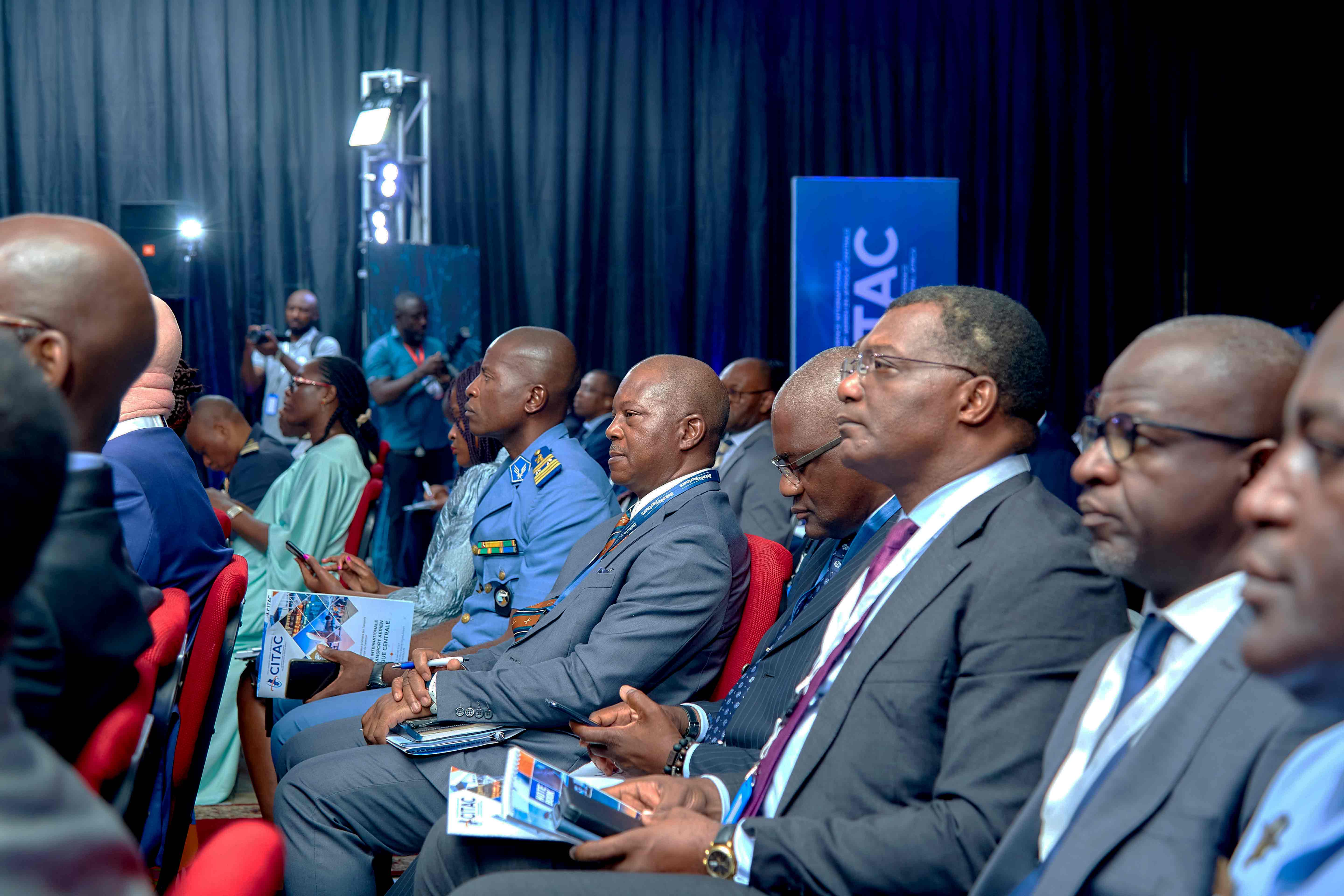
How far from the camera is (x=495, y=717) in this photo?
225 cm

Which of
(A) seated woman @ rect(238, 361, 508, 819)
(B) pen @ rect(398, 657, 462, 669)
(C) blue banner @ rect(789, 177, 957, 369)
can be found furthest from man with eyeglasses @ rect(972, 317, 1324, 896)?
(C) blue banner @ rect(789, 177, 957, 369)

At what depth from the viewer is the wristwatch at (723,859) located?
1518mm

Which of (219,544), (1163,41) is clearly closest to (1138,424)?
(219,544)

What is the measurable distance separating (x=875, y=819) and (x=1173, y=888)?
1.33 ft

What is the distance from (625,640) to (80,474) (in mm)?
1234

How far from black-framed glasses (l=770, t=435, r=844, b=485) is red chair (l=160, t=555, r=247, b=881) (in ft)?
3.71

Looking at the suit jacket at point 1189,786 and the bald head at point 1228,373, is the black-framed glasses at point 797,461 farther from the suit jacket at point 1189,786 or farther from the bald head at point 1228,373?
the suit jacket at point 1189,786

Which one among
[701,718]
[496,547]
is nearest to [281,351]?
[496,547]

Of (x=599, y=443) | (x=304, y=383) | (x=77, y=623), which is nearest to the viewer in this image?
(x=77, y=623)

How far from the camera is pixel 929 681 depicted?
1.47 metres

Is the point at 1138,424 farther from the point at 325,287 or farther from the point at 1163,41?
the point at 1163,41

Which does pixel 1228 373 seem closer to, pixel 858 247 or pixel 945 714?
pixel 945 714

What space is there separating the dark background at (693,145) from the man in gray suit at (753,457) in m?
2.70

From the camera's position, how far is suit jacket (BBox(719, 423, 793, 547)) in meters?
4.24
